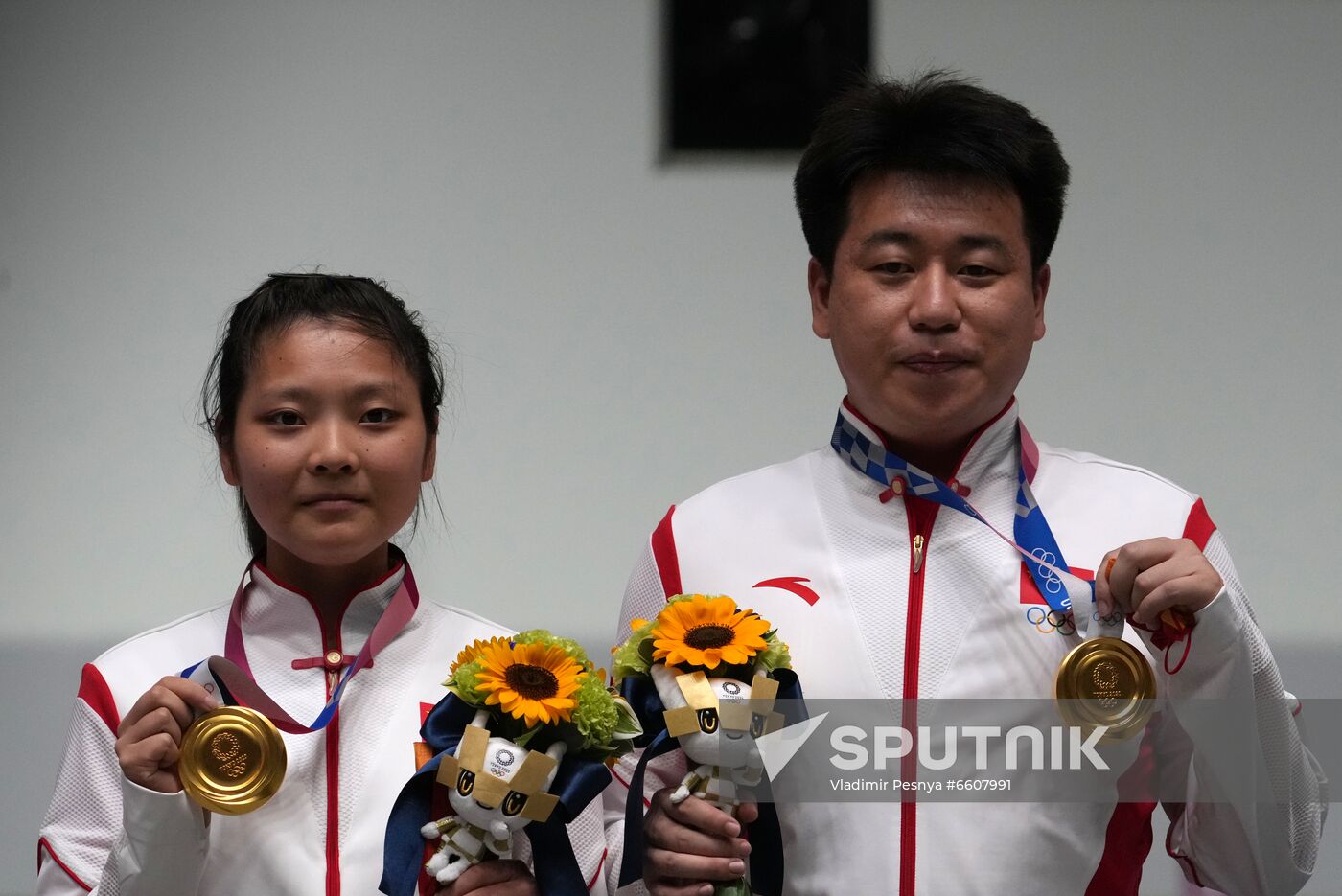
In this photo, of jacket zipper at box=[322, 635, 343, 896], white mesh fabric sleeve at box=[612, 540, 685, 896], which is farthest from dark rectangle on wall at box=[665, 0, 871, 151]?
jacket zipper at box=[322, 635, 343, 896]

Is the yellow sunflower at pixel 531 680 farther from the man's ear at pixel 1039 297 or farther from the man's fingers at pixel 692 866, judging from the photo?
the man's ear at pixel 1039 297

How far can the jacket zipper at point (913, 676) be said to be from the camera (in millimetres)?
1718

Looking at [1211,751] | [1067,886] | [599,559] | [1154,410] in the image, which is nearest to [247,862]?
[1067,886]

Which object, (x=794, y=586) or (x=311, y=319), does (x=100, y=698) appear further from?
(x=794, y=586)

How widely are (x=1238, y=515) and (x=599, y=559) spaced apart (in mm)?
1216

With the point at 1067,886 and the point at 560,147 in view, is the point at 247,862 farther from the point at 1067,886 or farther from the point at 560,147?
the point at 560,147

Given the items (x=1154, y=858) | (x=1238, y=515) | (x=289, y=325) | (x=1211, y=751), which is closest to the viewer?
(x=1211, y=751)

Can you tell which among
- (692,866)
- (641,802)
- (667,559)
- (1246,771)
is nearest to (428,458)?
(667,559)

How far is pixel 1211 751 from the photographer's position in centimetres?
167

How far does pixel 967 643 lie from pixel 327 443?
76 centimetres

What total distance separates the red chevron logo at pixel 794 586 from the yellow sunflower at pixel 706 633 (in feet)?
0.51

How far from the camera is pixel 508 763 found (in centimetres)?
160

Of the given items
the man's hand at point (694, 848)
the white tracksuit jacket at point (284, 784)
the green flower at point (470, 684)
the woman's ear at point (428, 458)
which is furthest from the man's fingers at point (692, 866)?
the woman's ear at point (428, 458)

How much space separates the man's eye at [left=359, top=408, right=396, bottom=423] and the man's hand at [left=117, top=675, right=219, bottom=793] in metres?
0.38
